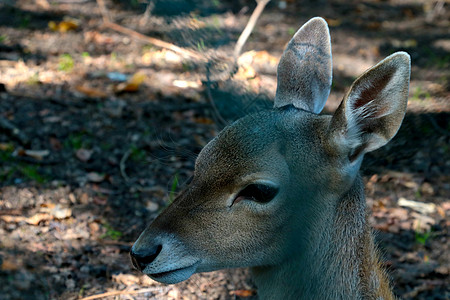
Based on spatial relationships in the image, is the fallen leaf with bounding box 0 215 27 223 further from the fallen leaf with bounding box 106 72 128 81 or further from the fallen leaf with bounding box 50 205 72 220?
the fallen leaf with bounding box 106 72 128 81

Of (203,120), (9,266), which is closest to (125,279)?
(9,266)

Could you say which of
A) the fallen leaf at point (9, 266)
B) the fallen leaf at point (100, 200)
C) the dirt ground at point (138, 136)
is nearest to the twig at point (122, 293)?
the dirt ground at point (138, 136)

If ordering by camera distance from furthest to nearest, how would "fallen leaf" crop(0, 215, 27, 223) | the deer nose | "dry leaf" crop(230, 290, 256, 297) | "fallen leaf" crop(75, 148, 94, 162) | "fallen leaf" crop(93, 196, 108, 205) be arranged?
"fallen leaf" crop(75, 148, 94, 162) → "fallen leaf" crop(93, 196, 108, 205) → "fallen leaf" crop(0, 215, 27, 223) → "dry leaf" crop(230, 290, 256, 297) → the deer nose

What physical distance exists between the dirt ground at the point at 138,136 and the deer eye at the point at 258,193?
72cm

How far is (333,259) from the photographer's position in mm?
2408

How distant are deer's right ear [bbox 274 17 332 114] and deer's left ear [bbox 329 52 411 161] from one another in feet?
2.01

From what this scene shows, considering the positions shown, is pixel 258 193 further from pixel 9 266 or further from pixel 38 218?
pixel 38 218

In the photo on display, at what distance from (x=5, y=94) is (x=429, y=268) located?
12.5 feet

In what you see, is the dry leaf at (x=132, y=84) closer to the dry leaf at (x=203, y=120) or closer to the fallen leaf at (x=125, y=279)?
the dry leaf at (x=203, y=120)

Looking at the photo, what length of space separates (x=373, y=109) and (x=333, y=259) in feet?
2.22

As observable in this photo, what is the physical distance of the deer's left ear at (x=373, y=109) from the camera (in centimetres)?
211

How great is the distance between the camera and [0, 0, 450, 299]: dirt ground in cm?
328

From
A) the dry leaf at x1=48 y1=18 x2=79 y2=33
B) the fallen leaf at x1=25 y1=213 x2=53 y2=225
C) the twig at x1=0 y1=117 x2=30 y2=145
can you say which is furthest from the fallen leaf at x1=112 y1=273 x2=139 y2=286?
the dry leaf at x1=48 y1=18 x2=79 y2=33

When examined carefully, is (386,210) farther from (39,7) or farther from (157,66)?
(39,7)
